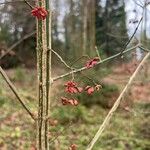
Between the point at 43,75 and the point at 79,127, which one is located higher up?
the point at 43,75

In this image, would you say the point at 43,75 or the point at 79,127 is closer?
the point at 43,75

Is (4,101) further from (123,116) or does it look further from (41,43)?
(41,43)

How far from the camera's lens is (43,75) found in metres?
1.85

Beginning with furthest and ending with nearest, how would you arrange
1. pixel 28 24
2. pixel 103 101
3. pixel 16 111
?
1. pixel 28 24
2. pixel 103 101
3. pixel 16 111

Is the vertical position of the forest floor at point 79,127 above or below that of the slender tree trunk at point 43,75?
below

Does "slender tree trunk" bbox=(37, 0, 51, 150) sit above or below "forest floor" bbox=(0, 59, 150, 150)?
above

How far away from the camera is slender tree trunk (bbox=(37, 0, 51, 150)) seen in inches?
72.2

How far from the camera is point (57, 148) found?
7680 millimetres

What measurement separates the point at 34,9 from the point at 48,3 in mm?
83

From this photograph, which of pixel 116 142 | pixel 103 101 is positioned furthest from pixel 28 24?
pixel 116 142

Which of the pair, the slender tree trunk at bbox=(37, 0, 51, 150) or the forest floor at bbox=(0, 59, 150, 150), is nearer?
the slender tree trunk at bbox=(37, 0, 51, 150)

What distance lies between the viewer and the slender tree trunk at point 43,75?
1.83 metres

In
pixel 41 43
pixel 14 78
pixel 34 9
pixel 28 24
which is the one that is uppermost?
pixel 34 9

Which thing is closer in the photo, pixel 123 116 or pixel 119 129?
pixel 119 129
